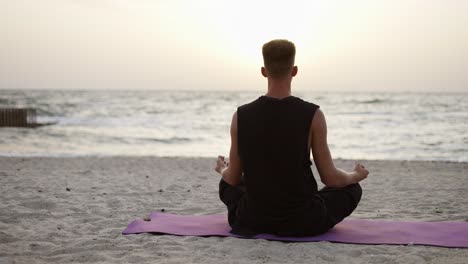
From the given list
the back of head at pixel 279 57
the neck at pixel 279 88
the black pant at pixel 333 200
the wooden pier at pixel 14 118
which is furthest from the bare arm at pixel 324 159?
the wooden pier at pixel 14 118

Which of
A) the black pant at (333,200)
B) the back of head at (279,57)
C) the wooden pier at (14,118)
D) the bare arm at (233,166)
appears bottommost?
the wooden pier at (14,118)

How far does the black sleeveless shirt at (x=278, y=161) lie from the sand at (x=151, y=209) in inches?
9.8

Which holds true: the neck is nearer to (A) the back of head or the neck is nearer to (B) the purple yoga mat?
(A) the back of head

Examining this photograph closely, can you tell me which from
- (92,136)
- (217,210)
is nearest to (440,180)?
(217,210)

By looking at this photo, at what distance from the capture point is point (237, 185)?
13.2 ft

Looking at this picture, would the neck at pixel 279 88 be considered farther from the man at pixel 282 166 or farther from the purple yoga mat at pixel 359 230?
the purple yoga mat at pixel 359 230

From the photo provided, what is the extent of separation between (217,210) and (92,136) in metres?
14.4

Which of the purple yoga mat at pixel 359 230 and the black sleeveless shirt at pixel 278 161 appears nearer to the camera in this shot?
the black sleeveless shirt at pixel 278 161

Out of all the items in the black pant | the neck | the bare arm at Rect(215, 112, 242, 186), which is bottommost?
the black pant

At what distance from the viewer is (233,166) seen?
3.81 meters

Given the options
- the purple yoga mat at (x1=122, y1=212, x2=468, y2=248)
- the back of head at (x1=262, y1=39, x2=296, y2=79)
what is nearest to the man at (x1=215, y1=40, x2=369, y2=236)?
the back of head at (x1=262, y1=39, x2=296, y2=79)

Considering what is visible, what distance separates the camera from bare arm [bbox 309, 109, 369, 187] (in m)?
3.50

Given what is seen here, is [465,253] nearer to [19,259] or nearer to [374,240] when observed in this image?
[374,240]

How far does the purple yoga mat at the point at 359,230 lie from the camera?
3.87 meters
